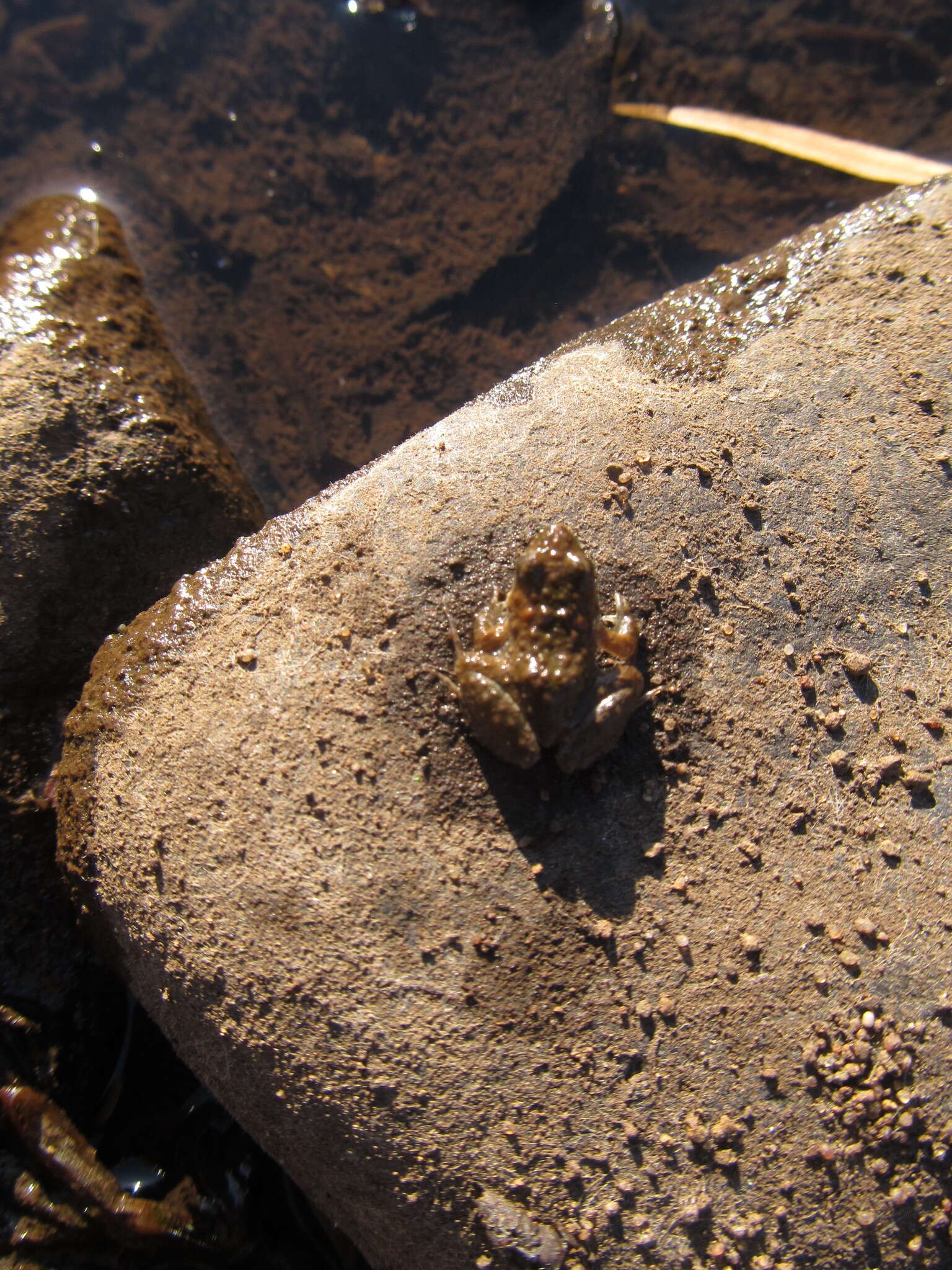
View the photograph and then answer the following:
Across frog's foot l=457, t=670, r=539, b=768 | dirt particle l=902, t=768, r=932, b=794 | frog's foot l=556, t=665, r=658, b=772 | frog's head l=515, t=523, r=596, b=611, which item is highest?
frog's head l=515, t=523, r=596, b=611

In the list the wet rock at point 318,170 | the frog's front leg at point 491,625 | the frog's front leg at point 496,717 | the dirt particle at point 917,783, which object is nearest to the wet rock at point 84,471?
the wet rock at point 318,170

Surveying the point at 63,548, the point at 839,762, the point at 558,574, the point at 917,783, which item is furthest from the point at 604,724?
the point at 63,548

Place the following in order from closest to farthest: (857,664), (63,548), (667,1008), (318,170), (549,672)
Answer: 1. (667,1008)
2. (549,672)
3. (857,664)
4. (63,548)
5. (318,170)

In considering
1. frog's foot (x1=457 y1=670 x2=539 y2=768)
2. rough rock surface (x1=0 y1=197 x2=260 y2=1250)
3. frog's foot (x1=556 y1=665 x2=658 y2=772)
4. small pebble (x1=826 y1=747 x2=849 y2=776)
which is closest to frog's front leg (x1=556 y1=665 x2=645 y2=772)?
frog's foot (x1=556 y1=665 x2=658 y2=772)

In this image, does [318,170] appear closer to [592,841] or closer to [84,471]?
[84,471]

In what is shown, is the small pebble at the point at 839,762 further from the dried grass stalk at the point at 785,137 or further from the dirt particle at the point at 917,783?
the dried grass stalk at the point at 785,137

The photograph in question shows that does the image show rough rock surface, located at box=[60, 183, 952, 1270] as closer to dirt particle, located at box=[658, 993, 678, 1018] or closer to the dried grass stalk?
dirt particle, located at box=[658, 993, 678, 1018]

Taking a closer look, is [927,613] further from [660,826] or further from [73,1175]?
[73,1175]
